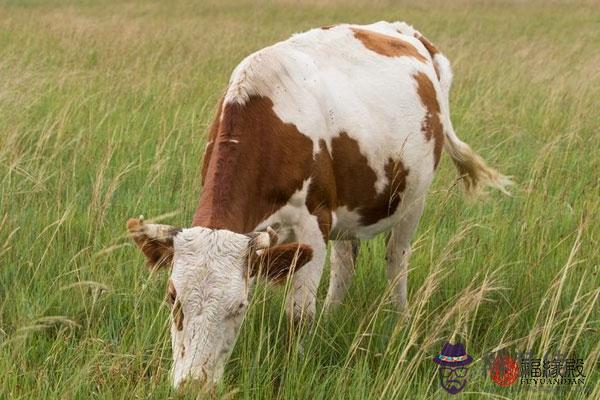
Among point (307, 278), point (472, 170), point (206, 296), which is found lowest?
point (307, 278)

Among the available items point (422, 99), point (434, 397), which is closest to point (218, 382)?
point (434, 397)

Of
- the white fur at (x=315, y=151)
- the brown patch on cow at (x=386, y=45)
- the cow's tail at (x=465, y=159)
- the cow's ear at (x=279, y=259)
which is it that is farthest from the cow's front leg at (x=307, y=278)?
the cow's tail at (x=465, y=159)

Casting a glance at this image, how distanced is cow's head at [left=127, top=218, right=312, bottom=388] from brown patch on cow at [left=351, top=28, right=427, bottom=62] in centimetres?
189

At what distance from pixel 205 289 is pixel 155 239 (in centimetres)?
30

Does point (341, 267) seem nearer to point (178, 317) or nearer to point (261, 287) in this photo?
point (261, 287)

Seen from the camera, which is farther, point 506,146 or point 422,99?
point 506,146

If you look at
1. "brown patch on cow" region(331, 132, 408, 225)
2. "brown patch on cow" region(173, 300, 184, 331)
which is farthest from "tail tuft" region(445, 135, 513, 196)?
"brown patch on cow" region(173, 300, 184, 331)

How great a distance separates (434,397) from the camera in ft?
9.45

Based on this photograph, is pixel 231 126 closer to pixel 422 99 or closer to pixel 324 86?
pixel 324 86

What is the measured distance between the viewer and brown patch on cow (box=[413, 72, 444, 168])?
4.37 metres

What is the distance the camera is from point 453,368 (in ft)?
9.70

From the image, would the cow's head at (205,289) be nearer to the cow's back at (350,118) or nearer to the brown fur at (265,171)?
the brown fur at (265,171)

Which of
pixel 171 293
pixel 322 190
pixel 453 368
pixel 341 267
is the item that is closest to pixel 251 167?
pixel 322 190

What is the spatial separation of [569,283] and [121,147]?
11.1 feet
